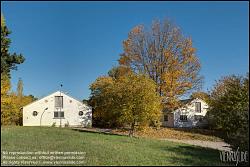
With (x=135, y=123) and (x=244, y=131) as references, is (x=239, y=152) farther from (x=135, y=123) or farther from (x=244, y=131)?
(x=135, y=123)

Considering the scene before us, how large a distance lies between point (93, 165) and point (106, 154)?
8.46 feet

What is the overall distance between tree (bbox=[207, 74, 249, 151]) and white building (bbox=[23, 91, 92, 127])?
2113 cm

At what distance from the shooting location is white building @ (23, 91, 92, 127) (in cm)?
5253

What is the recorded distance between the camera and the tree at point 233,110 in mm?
15305

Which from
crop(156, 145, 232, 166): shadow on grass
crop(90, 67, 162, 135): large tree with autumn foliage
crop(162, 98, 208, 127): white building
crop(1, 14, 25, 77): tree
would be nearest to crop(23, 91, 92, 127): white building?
crop(162, 98, 208, 127): white building

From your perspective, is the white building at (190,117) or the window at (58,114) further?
the white building at (190,117)

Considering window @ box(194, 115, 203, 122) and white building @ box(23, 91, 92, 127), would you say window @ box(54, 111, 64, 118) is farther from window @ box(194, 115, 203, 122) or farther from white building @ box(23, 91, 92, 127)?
window @ box(194, 115, 203, 122)

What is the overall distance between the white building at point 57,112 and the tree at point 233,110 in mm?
21134

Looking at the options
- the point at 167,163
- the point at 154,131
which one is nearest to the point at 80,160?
the point at 167,163

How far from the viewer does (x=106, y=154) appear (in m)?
14.2

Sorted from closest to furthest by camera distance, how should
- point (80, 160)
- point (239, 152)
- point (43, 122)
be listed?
point (80, 160)
point (239, 152)
point (43, 122)

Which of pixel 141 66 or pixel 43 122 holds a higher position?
pixel 141 66

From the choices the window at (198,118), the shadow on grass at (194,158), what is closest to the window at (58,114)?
the window at (198,118)

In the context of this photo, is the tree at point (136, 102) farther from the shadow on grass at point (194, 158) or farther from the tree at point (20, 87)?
the tree at point (20, 87)
